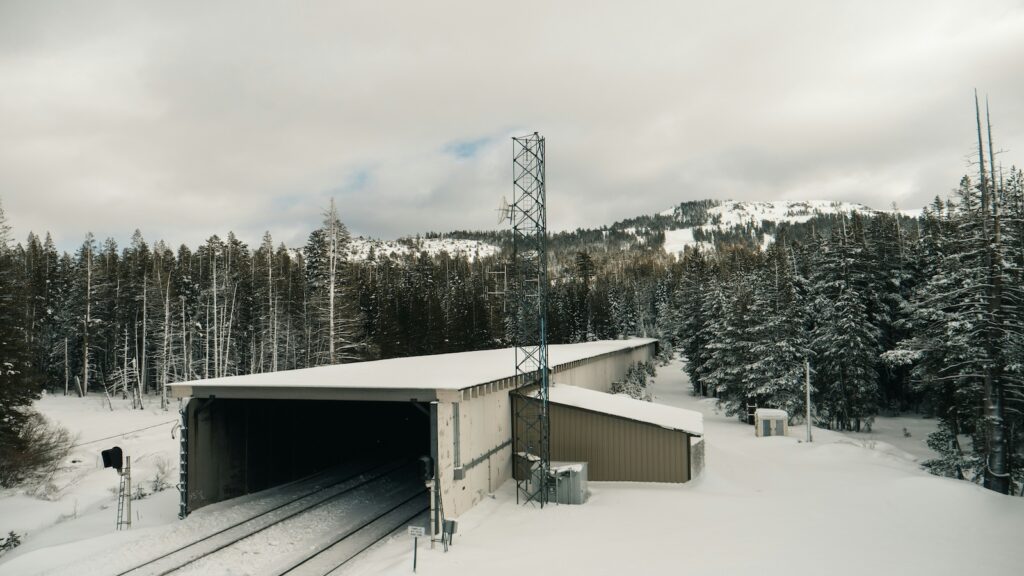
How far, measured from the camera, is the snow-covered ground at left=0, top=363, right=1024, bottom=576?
11859 mm

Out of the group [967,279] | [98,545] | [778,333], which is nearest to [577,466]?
[98,545]

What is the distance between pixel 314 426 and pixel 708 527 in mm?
16449

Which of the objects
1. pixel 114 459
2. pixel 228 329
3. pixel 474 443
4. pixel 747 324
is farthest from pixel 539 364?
pixel 228 329

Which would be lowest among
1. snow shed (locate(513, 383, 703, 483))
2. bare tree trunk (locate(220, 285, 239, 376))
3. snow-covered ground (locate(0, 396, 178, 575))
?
snow-covered ground (locate(0, 396, 178, 575))

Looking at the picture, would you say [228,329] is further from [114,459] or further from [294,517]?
[294,517]

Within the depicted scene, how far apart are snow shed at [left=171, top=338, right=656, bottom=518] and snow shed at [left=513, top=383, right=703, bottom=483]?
2019mm

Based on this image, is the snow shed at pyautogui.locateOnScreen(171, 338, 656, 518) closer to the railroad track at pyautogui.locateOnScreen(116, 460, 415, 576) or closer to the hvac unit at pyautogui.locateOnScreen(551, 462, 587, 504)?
the railroad track at pyautogui.locateOnScreen(116, 460, 415, 576)

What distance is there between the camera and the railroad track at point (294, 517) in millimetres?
12719

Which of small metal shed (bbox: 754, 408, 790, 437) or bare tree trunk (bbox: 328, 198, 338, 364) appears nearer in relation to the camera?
small metal shed (bbox: 754, 408, 790, 437)

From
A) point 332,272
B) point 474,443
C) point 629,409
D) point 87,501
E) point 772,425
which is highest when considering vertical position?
point 332,272

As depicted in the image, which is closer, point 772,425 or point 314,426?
point 314,426

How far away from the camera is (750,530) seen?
13836 millimetres

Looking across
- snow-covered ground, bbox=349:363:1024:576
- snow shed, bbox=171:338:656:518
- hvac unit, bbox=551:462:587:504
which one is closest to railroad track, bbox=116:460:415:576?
snow shed, bbox=171:338:656:518

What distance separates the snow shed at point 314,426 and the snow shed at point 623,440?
2.02 metres
